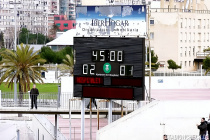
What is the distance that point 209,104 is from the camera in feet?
Result: 113

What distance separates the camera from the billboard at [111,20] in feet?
106

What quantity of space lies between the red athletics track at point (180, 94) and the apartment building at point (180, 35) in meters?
39.2

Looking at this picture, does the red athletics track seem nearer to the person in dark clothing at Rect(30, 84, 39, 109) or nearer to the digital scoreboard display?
the person in dark clothing at Rect(30, 84, 39, 109)

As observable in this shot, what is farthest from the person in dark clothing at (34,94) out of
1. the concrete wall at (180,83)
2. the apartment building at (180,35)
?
the apartment building at (180,35)

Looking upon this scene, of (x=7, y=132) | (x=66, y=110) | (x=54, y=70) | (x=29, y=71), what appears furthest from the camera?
(x=54, y=70)

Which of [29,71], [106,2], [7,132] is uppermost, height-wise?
[106,2]

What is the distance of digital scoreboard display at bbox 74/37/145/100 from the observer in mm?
30953

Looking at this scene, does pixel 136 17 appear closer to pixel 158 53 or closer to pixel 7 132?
pixel 7 132

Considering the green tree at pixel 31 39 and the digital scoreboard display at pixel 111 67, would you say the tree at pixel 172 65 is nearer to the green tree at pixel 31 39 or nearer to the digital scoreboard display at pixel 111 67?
the digital scoreboard display at pixel 111 67

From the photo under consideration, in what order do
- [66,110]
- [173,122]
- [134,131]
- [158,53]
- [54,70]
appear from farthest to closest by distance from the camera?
1. [54,70]
2. [158,53]
3. [66,110]
4. [173,122]
5. [134,131]

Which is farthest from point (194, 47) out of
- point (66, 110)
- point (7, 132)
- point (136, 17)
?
point (136, 17)

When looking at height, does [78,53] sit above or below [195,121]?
above

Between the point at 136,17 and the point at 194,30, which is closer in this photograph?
the point at 136,17

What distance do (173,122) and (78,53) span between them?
16.6ft
